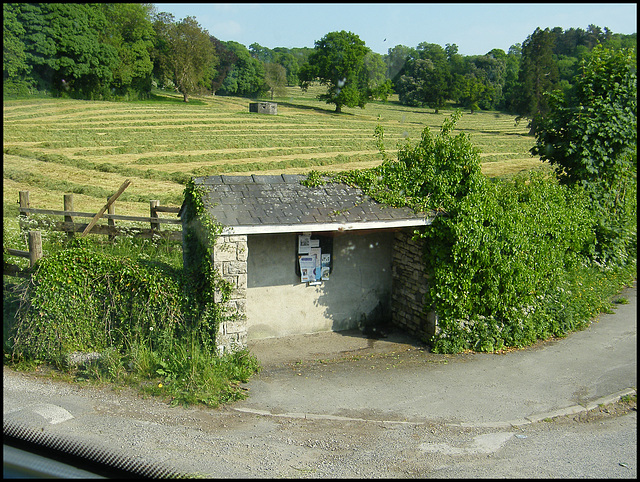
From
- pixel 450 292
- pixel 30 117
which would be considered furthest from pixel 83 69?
pixel 450 292

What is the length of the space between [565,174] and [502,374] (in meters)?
7.37

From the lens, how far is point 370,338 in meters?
9.48

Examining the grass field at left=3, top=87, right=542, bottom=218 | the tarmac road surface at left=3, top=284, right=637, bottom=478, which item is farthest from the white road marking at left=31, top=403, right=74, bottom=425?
the grass field at left=3, top=87, right=542, bottom=218

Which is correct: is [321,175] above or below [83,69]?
below

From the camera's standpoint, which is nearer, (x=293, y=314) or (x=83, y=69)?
(x=293, y=314)

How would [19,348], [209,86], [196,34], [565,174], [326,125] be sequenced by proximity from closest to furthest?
[19,348]
[565,174]
[196,34]
[326,125]
[209,86]

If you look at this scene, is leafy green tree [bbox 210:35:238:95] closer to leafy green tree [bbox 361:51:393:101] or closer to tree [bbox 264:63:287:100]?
tree [bbox 264:63:287:100]

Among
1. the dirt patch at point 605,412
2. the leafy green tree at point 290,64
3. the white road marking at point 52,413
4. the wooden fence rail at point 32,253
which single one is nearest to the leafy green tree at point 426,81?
the leafy green tree at point 290,64

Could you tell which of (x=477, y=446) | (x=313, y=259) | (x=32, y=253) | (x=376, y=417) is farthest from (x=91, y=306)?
(x=477, y=446)

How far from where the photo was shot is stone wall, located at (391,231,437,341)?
30.4 feet

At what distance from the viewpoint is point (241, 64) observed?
66250 millimetres

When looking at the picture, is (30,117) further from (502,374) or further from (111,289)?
(502,374)

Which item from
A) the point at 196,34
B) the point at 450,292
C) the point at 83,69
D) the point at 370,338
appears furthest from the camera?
the point at 196,34

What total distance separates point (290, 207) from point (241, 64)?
6206cm
